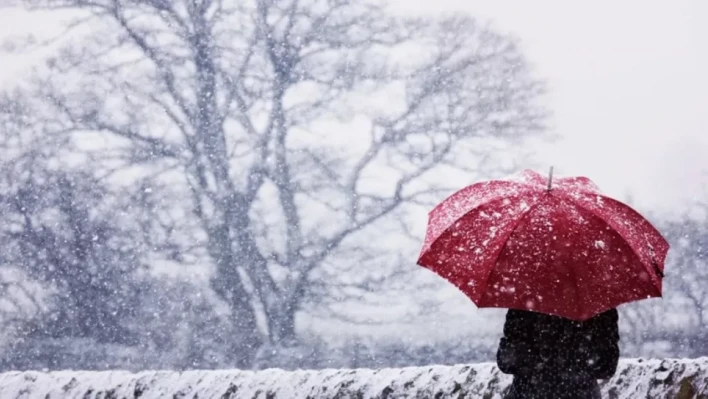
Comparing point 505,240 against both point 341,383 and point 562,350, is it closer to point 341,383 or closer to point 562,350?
point 562,350

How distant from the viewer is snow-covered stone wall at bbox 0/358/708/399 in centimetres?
361

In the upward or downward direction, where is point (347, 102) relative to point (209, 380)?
upward

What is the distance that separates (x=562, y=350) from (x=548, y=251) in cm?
46

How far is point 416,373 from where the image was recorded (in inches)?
147

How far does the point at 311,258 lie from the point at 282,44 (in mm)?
4900

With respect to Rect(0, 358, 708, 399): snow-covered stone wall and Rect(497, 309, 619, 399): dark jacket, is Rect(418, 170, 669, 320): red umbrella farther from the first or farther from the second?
Rect(0, 358, 708, 399): snow-covered stone wall

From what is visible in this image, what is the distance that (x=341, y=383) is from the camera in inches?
147

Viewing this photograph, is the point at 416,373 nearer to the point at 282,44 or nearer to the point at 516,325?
the point at 516,325

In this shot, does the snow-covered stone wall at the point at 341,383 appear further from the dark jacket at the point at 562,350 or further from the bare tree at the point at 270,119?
the bare tree at the point at 270,119

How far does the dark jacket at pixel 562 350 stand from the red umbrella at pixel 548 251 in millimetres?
→ 246

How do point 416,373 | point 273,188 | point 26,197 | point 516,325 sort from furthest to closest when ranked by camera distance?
point 273,188, point 26,197, point 416,373, point 516,325

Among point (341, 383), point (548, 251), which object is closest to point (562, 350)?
point (548, 251)

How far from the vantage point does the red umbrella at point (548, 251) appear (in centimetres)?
254

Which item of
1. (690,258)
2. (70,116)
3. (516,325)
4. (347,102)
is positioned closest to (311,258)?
(347,102)
